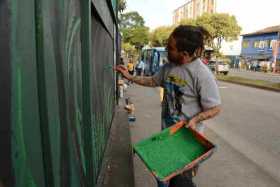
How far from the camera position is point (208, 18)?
1865 inches

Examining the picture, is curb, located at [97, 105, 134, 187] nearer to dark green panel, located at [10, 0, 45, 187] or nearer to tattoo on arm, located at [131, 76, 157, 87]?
tattoo on arm, located at [131, 76, 157, 87]

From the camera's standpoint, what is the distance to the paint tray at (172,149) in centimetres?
242

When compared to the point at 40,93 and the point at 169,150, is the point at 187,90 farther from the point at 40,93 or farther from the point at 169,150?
the point at 40,93

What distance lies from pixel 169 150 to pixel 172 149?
0.02 m

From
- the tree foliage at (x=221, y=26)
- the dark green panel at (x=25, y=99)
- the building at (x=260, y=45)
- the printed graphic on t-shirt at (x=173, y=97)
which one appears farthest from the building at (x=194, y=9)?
the dark green panel at (x=25, y=99)

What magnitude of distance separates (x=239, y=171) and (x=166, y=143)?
2.95m

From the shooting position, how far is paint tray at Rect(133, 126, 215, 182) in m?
2.42

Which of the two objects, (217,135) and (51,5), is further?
(217,135)

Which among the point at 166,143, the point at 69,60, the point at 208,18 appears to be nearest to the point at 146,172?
the point at 166,143

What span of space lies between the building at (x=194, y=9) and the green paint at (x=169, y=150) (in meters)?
88.1

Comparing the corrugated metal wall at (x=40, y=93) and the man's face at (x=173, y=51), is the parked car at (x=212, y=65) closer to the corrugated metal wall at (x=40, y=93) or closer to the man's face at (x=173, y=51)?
the man's face at (x=173, y=51)

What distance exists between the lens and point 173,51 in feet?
8.64

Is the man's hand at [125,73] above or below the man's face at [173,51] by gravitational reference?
below

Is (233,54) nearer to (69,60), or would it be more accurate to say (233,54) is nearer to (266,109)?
(266,109)
